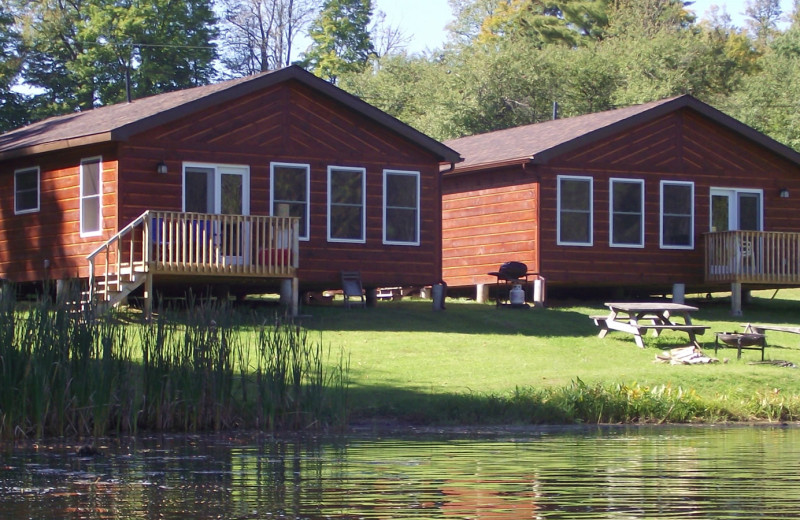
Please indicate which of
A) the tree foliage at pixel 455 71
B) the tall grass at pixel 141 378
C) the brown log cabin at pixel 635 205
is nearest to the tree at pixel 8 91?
the tree foliage at pixel 455 71

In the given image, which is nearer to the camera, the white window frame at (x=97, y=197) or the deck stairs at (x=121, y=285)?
the deck stairs at (x=121, y=285)

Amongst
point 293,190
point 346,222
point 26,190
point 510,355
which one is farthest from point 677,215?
point 26,190

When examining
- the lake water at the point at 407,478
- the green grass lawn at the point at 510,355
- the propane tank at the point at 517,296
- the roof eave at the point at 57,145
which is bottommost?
the lake water at the point at 407,478

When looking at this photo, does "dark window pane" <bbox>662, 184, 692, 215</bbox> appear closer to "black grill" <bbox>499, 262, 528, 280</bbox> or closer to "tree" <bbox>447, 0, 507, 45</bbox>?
"black grill" <bbox>499, 262, 528, 280</bbox>

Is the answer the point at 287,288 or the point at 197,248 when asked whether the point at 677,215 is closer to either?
the point at 287,288

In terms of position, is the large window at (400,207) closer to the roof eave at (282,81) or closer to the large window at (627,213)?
Answer: the roof eave at (282,81)

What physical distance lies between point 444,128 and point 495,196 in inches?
682

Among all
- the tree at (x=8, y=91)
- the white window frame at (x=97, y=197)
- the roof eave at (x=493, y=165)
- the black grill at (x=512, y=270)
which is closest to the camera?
the white window frame at (x=97, y=197)

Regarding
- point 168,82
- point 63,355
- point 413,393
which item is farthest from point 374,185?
point 168,82

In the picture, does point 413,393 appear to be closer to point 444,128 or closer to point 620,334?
point 620,334

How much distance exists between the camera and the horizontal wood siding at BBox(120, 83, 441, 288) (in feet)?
82.1

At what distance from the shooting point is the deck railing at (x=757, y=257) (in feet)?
96.0

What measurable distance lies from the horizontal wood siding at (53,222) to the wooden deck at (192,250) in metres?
0.58

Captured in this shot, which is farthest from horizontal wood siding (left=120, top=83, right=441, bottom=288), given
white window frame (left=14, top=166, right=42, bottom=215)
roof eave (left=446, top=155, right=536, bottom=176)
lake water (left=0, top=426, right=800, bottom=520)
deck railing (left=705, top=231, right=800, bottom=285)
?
lake water (left=0, top=426, right=800, bottom=520)
